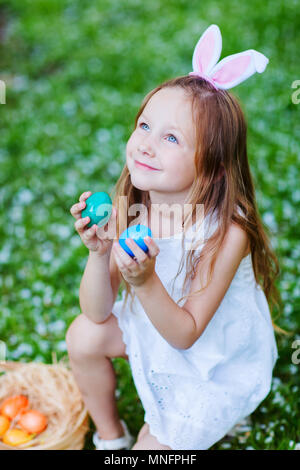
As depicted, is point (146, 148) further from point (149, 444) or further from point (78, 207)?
point (149, 444)

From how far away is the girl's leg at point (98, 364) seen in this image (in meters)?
1.87

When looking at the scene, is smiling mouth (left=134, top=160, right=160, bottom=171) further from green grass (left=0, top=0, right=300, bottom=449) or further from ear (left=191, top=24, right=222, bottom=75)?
green grass (left=0, top=0, right=300, bottom=449)

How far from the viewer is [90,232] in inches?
61.9

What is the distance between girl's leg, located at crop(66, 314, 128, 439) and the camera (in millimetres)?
1872

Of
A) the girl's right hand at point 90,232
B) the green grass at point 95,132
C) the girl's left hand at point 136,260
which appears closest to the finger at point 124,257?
the girl's left hand at point 136,260

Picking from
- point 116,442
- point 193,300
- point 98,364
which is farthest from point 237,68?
point 116,442

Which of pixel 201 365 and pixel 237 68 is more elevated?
Answer: pixel 237 68

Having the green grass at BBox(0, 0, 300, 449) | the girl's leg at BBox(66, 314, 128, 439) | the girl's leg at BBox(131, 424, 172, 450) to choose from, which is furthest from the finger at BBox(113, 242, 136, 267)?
the green grass at BBox(0, 0, 300, 449)

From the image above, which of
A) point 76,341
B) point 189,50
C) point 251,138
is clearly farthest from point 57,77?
point 76,341

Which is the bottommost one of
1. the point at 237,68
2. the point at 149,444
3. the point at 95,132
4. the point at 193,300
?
the point at 149,444

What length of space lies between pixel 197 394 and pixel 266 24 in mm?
3938

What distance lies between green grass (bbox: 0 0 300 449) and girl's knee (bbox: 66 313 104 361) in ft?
1.36

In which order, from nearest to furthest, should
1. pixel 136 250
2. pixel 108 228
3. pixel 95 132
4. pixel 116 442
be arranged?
1. pixel 136 250
2. pixel 108 228
3. pixel 116 442
4. pixel 95 132

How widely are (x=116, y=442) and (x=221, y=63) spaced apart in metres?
1.27
